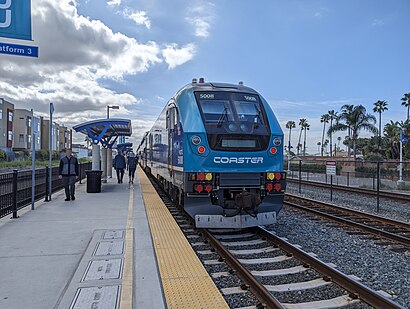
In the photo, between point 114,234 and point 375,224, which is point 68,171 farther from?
point 375,224

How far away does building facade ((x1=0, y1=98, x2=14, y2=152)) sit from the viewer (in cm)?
6562

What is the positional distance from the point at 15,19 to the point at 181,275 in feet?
17.5

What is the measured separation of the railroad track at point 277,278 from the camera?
14.7 feet

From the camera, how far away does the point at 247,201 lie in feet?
24.1

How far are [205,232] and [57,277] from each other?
11.8ft

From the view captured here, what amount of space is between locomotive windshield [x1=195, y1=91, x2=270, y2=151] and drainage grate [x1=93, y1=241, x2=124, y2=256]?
2619 mm

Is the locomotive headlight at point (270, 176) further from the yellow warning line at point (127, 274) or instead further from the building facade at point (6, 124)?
the building facade at point (6, 124)

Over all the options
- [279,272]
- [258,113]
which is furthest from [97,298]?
[258,113]

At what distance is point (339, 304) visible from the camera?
14.5 ft

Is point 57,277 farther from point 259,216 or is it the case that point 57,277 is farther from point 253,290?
point 259,216

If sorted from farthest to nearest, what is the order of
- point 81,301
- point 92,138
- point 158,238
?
point 92,138, point 158,238, point 81,301

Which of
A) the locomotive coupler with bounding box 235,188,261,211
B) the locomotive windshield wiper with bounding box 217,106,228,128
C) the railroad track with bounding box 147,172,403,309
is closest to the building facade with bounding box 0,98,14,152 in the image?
the locomotive windshield wiper with bounding box 217,106,228,128

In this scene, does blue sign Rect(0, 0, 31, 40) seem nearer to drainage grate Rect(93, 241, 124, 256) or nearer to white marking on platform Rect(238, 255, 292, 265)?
drainage grate Rect(93, 241, 124, 256)

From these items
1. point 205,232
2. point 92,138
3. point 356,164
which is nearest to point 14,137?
point 92,138
